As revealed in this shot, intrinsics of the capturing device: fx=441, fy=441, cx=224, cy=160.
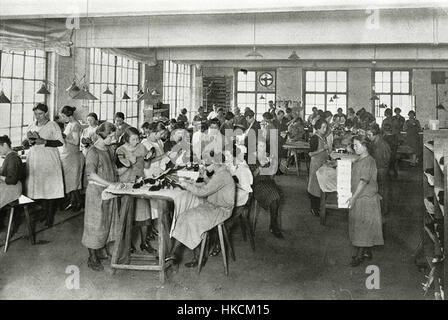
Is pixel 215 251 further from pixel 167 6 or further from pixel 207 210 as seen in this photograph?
pixel 167 6

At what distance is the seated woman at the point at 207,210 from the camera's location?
4.14 m

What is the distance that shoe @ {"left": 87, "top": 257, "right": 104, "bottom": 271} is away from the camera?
13.9 ft

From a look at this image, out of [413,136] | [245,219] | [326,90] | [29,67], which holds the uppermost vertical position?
[326,90]

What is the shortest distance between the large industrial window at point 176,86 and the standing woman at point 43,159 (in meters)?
Answer: 10.1

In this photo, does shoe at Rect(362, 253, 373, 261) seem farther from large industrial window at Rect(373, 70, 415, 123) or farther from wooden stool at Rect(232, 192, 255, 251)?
large industrial window at Rect(373, 70, 415, 123)

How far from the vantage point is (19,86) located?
857cm

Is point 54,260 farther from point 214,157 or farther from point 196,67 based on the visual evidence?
point 196,67

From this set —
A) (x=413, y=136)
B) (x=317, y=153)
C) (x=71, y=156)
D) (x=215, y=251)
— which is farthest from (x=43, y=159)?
(x=413, y=136)

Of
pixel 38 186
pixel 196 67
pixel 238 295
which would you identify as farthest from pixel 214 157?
pixel 196 67

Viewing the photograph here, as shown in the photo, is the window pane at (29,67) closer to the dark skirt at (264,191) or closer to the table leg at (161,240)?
the dark skirt at (264,191)

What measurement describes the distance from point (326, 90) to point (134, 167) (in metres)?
14.0

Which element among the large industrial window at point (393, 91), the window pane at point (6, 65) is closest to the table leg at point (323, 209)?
the window pane at point (6, 65)

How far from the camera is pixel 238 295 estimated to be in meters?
3.74
